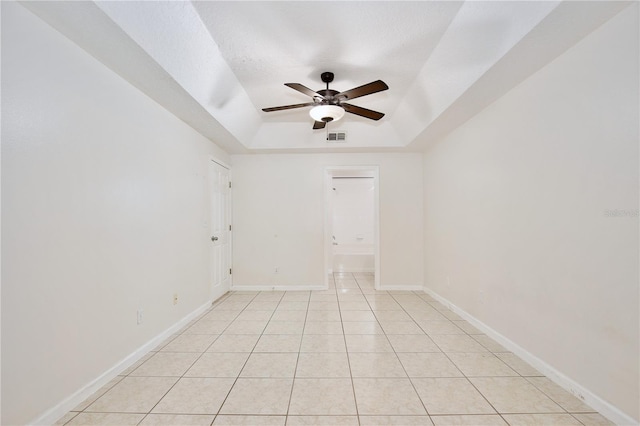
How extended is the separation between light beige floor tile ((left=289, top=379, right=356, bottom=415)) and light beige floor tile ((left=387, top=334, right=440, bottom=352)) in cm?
75

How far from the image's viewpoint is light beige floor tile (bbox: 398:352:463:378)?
2021 mm

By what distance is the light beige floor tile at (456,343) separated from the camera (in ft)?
7.84

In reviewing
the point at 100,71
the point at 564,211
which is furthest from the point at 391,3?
the point at 100,71

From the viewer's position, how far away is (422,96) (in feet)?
9.72

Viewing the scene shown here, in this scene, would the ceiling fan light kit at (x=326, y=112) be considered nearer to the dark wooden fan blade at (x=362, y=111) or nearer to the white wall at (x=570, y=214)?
the dark wooden fan blade at (x=362, y=111)

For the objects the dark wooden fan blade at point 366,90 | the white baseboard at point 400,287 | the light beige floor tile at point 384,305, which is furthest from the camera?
the white baseboard at point 400,287

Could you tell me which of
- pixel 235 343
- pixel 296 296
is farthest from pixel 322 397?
pixel 296 296

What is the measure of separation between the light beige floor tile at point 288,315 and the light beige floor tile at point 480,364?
167 centimetres

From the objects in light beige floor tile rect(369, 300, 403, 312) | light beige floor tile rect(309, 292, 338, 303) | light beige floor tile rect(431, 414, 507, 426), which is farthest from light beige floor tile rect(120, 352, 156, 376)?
light beige floor tile rect(369, 300, 403, 312)

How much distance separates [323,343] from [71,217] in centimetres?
219

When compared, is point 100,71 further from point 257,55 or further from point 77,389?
point 77,389

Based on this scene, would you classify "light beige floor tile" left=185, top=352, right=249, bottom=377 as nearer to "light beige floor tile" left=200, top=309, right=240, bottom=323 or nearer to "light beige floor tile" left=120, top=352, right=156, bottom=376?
"light beige floor tile" left=120, top=352, right=156, bottom=376

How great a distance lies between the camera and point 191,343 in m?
2.54

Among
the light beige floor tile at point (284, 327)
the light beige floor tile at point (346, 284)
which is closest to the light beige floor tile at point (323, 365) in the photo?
the light beige floor tile at point (284, 327)
